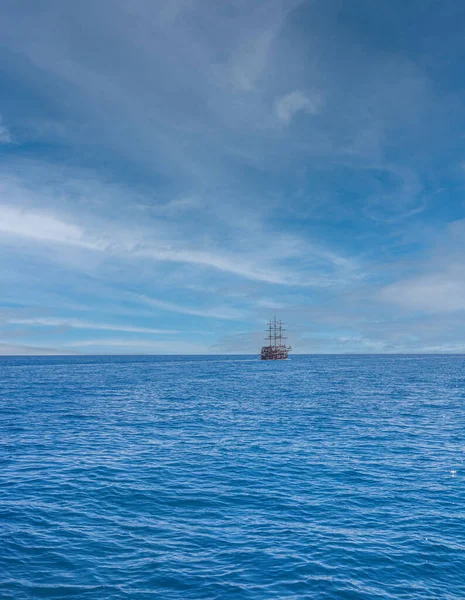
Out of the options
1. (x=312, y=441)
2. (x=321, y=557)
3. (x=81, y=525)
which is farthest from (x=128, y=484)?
(x=312, y=441)

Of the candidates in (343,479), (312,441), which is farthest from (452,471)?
(312,441)

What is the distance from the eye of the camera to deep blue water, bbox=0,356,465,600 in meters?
15.0

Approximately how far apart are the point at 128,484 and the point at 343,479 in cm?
1254

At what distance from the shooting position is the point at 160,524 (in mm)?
19266

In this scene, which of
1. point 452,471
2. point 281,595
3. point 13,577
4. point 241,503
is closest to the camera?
point 281,595

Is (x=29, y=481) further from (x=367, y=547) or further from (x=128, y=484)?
(x=367, y=547)

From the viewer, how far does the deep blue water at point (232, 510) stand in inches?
589

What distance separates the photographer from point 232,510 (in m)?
20.8

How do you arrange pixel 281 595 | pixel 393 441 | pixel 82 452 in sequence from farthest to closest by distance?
pixel 393 441 < pixel 82 452 < pixel 281 595

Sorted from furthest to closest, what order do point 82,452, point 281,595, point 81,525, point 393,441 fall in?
point 393,441, point 82,452, point 81,525, point 281,595

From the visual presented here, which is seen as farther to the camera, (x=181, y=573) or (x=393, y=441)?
(x=393, y=441)

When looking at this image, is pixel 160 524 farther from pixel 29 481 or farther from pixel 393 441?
pixel 393 441

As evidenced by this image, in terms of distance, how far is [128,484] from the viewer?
24.2m

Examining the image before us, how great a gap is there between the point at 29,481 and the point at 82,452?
20.9 ft
